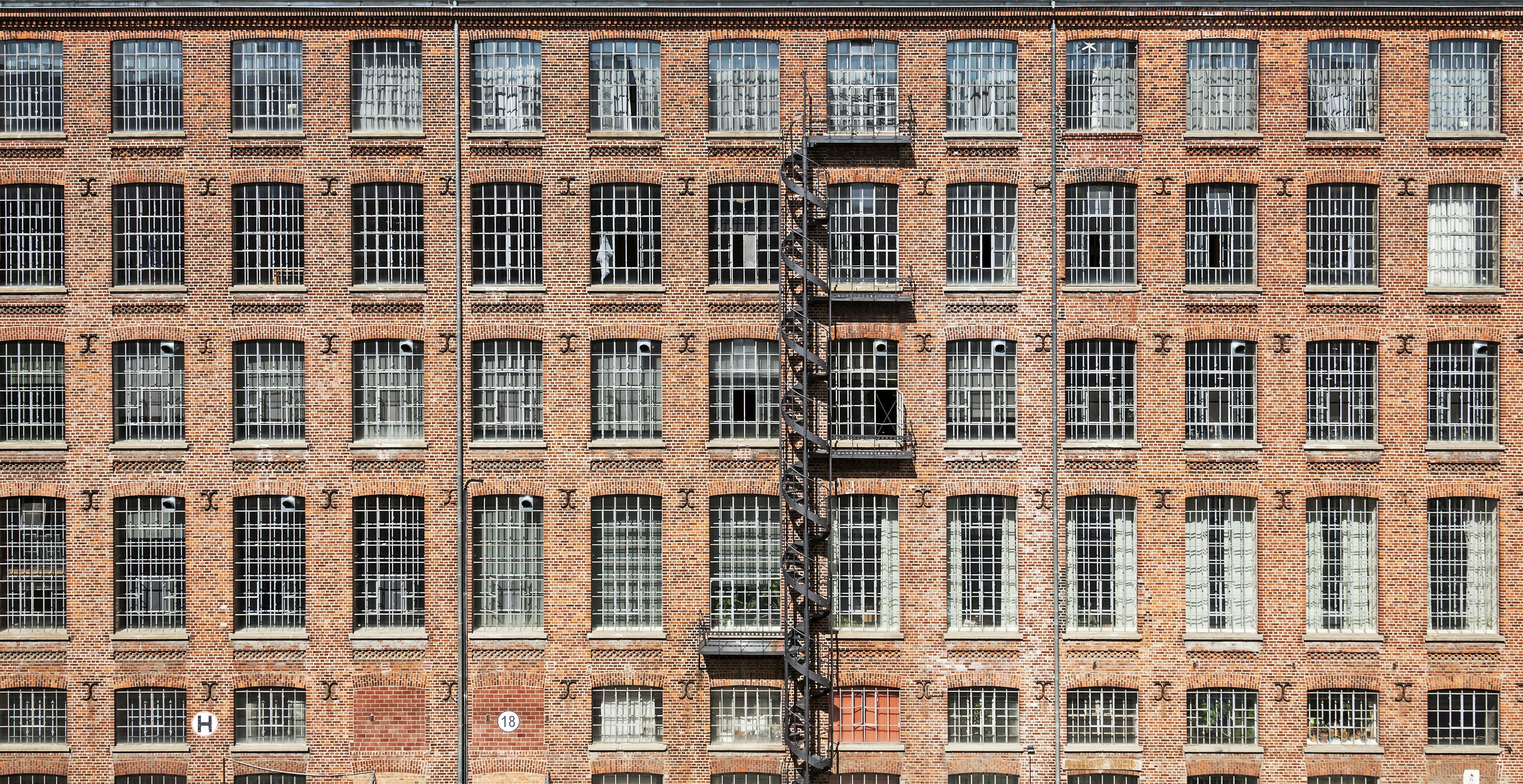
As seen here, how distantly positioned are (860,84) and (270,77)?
1359cm

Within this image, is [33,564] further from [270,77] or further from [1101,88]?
[1101,88]

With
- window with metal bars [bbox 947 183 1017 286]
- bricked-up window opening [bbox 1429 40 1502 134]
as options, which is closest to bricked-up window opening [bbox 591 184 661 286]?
window with metal bars [bbox 947 183 1017 286]

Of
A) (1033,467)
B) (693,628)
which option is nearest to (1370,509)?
(1033,467)

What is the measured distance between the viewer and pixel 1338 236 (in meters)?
24.9

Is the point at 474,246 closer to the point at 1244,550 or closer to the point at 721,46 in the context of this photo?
the point at 721,46

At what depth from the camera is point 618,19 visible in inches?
974

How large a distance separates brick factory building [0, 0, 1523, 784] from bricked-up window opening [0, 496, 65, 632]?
0.27 ft

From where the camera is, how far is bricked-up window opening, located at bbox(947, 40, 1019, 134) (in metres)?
24.9

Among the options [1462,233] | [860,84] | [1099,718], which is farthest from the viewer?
[1462,233]

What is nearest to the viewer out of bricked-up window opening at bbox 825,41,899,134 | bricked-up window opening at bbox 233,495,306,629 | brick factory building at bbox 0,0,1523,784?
brick factory building at bbox 0,0,1523,784

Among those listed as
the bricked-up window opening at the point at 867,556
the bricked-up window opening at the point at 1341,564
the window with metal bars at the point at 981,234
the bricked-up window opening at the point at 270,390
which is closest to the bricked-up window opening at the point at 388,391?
the bricked-up window opening at the point at 270,390

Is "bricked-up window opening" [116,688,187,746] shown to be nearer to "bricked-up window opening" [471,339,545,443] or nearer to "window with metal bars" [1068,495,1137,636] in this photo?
"bricked-up window opening" [471,339,545,443]

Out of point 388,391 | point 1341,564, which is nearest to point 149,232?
point 388,391

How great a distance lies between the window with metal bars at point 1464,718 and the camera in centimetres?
2450
